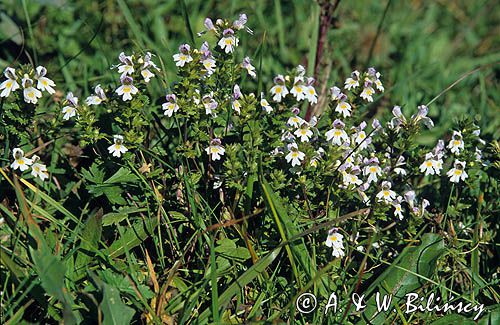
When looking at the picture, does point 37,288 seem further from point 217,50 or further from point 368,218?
point 368,218

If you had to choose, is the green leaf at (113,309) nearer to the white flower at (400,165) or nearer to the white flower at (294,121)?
the white flower at (294,121)

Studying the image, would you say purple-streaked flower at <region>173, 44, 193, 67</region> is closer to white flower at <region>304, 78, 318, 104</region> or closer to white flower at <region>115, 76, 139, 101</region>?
white flower at <region>115, 76, 139, 101</region>

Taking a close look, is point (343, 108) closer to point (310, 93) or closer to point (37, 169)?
point (310, 93)

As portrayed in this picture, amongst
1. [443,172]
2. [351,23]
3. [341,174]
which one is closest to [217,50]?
[341,174]

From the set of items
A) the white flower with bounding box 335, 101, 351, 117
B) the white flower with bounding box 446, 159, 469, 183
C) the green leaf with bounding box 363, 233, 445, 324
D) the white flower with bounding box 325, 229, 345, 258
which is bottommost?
the green leaf with bounding box 363, 233, 445, 324

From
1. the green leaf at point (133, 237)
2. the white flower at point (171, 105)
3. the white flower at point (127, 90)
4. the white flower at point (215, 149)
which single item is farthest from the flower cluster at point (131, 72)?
the green leaf at point (133, 237)

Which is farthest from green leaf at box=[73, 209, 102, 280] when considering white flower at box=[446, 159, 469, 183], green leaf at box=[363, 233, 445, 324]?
white flower at box=[446, 159, 469, 183]

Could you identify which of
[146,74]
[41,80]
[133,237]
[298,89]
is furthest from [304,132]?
[41,80]
